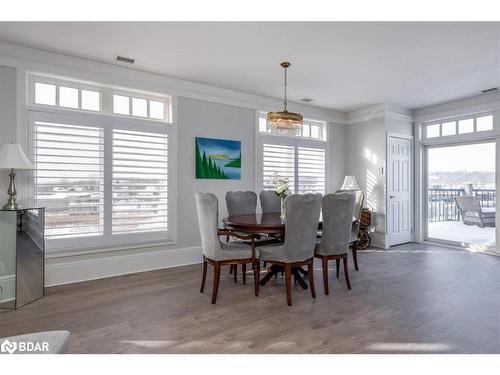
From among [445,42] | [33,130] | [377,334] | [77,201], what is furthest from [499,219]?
[33,130]

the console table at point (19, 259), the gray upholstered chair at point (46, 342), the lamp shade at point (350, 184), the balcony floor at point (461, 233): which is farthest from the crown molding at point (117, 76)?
the balcony floor at point (461, 233)

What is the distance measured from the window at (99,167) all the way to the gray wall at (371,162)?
376 centimetres

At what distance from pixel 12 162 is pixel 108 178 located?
1023 millimetres

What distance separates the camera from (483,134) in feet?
16.6

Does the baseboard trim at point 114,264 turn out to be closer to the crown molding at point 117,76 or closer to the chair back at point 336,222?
the chair back at point 336,222

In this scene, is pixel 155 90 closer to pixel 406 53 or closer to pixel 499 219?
pixel 406 53

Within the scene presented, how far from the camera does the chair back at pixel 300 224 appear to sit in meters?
2.89

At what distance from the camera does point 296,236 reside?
9.71 ft

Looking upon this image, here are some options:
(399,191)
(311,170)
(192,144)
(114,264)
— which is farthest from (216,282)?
(399,191)

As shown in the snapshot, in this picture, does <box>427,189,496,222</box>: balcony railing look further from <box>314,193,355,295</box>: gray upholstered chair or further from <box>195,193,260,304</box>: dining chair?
<box>195,193,260,304</box>: dining chair

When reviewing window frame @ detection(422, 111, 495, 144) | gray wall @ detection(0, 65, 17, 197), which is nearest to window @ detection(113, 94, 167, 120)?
gray wall @ detection(0, 65, 17, 197)

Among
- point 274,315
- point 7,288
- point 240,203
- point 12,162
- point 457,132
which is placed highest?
point 457,132

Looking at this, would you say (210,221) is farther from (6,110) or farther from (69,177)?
(6,110)
